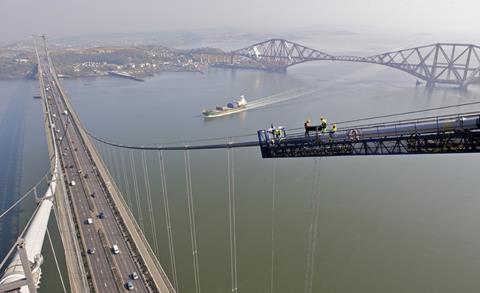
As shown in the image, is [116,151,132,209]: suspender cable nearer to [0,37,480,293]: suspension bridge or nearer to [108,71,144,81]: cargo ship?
[0,37,480,293]: suspension bridge

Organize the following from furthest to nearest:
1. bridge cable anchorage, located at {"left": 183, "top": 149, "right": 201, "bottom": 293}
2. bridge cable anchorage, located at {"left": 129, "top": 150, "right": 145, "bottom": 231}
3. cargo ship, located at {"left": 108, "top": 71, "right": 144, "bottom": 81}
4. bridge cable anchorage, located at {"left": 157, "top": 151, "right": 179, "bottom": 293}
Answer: cargo ship, located at {"left": 108, "top": 71, "right": 144, "bottom": 81}, bridge cable anchorage, located at {"left": 129, "top": 150, "right": 145, "bottom": 231}, bridge cable anchorage, located at {"left": 157, "top": 151, "right": 179, "bottom": 293}, bridge cable anchorage, located at {"left": 183, "top": 149, "right": 201, "bottom": 293}

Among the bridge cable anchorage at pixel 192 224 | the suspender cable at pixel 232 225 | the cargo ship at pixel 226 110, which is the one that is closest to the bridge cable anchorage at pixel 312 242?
the suspender cable at pixel 232 225

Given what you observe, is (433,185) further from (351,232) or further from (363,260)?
(363,260)

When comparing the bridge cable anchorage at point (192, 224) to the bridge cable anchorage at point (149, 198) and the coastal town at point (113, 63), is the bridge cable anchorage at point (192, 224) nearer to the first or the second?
the bridge cable anchorage at point (149, 198)

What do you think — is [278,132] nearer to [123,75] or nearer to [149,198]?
[149,198]

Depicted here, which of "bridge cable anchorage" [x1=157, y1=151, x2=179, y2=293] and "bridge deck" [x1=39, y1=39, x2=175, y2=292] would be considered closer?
"bridge deck" [x1=39, y1=39, x2=175, y2=292]

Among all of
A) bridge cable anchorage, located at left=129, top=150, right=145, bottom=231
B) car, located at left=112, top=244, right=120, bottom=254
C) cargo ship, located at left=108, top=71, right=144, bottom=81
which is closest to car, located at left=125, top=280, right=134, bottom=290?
car, located at left=112, top=244, right=120, bottom=254
